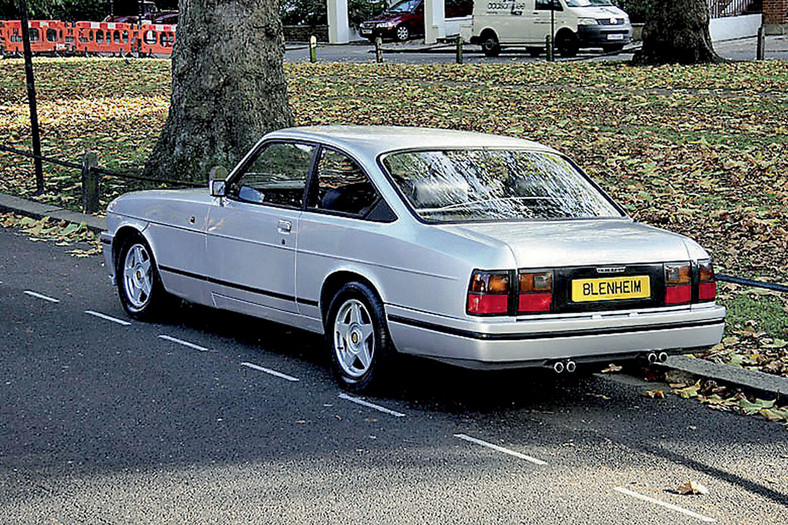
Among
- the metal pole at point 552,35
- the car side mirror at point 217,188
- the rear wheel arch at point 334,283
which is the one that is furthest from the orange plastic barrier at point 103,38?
the rear wheel arch at point 334,283

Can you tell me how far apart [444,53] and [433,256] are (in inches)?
1363

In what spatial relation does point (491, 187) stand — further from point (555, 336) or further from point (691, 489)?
point (691, 489)

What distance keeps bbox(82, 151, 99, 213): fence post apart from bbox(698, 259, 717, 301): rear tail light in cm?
855

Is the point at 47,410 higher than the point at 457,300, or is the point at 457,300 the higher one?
the point at 457,300

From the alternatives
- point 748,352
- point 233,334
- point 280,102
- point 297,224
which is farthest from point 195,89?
point 748,352

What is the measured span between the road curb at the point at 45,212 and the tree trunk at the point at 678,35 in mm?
16066

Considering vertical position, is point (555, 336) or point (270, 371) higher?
point (555, 336)

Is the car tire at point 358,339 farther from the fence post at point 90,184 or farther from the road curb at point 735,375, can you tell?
the fence post at point 90,184

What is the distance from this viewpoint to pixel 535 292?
20.8 ft

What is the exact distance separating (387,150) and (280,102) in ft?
25.2

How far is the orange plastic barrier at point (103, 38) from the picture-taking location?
38594 millimetres

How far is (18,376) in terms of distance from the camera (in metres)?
7.43

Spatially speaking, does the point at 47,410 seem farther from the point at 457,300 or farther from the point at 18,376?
the point at 457,300

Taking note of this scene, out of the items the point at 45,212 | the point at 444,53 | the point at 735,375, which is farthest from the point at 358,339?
the point at 444,53
